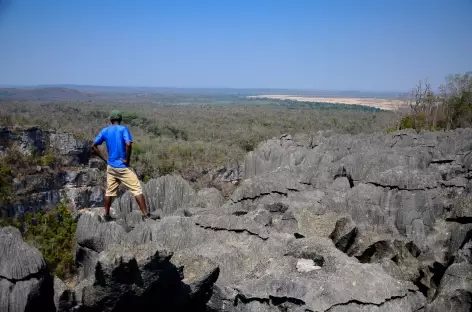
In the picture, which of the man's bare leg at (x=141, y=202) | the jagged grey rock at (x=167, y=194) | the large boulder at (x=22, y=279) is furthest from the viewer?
the jagged grey rock at (x=167, y=194)

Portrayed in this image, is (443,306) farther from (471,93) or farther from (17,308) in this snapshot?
(471,93)

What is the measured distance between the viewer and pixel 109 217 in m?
6.79

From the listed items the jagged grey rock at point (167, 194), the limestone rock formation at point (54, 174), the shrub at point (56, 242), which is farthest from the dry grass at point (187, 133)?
the jagged grey rock at point (167, 194)

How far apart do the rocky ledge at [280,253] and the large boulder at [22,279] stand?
0.01 metres

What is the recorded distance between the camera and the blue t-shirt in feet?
20.9

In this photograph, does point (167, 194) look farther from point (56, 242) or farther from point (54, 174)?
point (54, 174)

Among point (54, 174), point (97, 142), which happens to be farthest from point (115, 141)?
point (54, 174)

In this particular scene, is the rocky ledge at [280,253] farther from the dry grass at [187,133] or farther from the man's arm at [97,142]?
the dry grass at [187,133]

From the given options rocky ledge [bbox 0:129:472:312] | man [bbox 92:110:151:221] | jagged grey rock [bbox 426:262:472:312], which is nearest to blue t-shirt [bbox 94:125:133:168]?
man [bbox 92:110:151:221]

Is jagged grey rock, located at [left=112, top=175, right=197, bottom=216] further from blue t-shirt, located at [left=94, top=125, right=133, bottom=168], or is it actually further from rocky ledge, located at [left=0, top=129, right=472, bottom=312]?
blue t-shirt, located at [left=94, top=125, right=133, bottom=168]

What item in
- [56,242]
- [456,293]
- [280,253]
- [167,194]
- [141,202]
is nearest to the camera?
[456,293]

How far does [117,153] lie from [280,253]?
9.55 feet

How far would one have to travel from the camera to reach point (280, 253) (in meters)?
5.55

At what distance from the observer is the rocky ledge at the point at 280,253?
13.3ft
